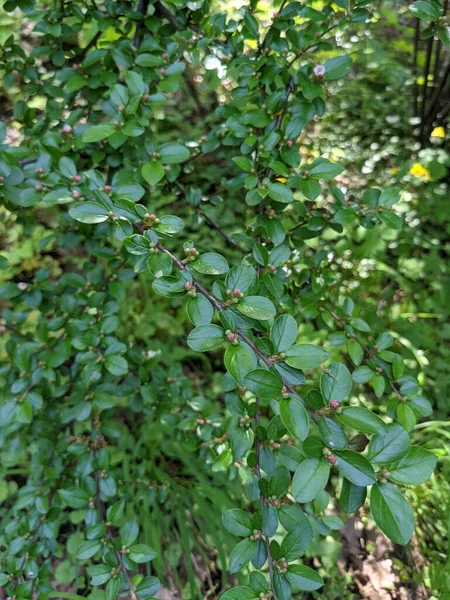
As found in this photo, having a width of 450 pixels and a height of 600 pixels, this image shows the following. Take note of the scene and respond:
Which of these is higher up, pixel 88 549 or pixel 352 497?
pixel 352 497

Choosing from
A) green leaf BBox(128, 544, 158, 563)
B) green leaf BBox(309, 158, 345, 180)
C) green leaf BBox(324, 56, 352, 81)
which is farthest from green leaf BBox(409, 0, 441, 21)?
green leaf BBox(128, 544, 158, 563)

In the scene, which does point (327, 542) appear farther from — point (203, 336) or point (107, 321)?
point (203, 336)

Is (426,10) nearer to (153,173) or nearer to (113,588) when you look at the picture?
(153,173)

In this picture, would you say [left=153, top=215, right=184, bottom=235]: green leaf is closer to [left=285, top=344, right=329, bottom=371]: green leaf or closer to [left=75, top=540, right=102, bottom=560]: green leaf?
[left=285, top=344, right=329, bottom=371]: green leaf

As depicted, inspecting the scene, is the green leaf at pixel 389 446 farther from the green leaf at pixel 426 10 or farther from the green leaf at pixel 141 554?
the green leaf at pixel 426 10

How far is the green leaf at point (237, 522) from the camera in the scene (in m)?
0.66

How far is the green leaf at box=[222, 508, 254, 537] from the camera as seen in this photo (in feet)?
2.18

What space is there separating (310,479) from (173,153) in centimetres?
67

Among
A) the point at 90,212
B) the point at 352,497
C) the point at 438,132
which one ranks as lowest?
the point at 438,132

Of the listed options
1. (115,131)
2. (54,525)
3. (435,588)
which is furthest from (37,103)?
→ (435,588)

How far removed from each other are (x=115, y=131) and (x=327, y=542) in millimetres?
1539

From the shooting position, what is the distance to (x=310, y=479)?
515 mm

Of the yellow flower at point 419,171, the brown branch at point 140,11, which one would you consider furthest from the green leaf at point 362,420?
the yellow flower at point 419,171

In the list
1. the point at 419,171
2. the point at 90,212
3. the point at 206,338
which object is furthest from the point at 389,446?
the point at 419,171
